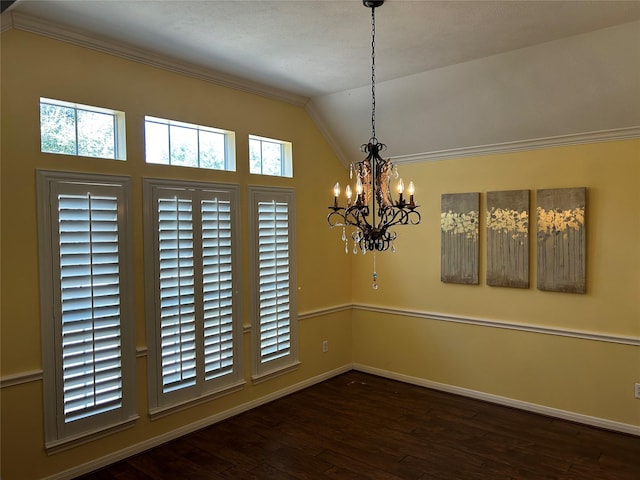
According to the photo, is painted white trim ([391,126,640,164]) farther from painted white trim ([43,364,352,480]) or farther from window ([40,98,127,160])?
window ([40,98,127,160])

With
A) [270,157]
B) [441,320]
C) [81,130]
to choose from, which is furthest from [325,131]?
[81,130]

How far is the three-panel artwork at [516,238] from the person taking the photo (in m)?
3.85

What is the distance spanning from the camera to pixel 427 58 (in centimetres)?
353

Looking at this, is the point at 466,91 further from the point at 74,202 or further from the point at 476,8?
the point at 74,202

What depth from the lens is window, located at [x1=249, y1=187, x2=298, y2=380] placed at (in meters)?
4.22

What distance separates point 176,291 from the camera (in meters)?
3.60

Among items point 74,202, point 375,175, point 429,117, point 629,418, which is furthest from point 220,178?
point 629,418

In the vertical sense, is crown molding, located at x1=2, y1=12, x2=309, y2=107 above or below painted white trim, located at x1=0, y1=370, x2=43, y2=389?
A: above

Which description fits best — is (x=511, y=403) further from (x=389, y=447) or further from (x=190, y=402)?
(x=190, y=402)

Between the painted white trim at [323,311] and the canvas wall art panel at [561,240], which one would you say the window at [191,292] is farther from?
the canvas wall art panel at [561,240]

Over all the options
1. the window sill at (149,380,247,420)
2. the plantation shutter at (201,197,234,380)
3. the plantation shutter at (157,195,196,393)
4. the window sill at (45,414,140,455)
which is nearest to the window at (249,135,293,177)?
the plantation shutter at (201,197,234,380)

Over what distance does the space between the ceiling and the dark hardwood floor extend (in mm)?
2911

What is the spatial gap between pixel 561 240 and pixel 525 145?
2.86ft

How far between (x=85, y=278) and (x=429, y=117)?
3080 mm
